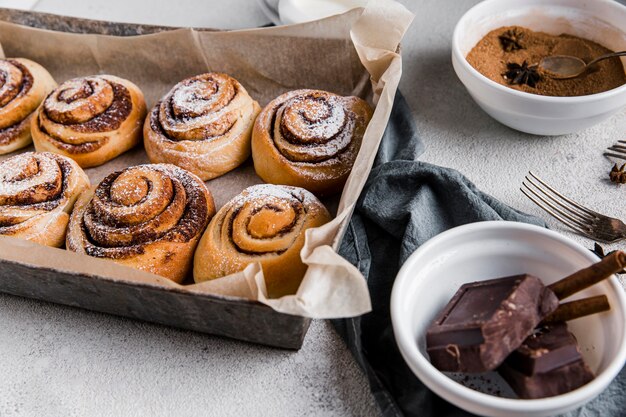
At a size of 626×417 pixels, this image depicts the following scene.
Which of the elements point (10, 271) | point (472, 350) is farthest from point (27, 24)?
point (472, 350)

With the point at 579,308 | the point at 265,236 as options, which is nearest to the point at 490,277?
the point at 579,308

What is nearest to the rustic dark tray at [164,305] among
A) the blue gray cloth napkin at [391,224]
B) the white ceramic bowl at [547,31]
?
the blue gray cloth napkin at [391,224]

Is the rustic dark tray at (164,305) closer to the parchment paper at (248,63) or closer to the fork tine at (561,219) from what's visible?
the parchment paper at (248,63)

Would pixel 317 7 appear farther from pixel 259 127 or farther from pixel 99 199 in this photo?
pixel 99 199

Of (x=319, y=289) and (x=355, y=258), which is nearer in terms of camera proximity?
(x=319, y=289)

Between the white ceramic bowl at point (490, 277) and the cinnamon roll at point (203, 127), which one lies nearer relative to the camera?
the white ceramic bowl at point (490, 277)

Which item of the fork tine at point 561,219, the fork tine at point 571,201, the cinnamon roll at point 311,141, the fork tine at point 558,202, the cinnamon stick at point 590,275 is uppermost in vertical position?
the cinnamon stick at point 590,275

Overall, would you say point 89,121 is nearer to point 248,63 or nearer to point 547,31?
point 248,63
